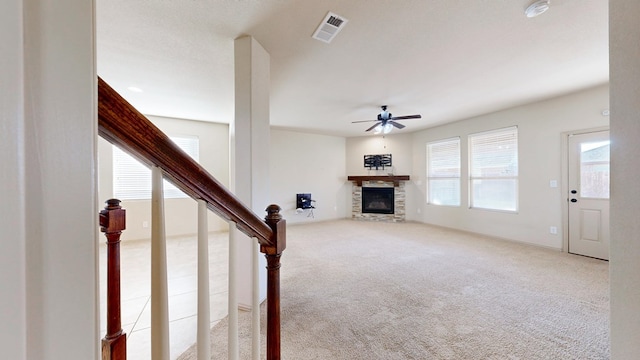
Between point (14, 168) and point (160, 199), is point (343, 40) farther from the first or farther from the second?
point (14, 168)

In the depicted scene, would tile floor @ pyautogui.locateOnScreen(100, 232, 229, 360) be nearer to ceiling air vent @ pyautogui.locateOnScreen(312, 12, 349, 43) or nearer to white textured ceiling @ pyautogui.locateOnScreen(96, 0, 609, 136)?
white textured ceiling @ pyautogui.locateOnScreen(96, 0, 609, 136)

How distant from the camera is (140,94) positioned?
153 inches

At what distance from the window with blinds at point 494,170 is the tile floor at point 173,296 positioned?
5.13 m

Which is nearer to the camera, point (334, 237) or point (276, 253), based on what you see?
point (276, 253)

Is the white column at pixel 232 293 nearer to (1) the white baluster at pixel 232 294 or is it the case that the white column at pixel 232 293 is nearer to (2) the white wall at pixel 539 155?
(1) the white baluster at pixel 232 294

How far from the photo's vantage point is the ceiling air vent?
211 centimetres

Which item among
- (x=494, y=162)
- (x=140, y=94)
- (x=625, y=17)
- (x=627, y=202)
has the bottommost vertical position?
(x=627, y=202)

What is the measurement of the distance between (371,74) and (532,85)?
7.96 ft

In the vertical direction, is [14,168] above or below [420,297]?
above

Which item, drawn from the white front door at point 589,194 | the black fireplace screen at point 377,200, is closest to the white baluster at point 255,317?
the white front door at point 589,194

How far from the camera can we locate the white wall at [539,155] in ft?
12.9

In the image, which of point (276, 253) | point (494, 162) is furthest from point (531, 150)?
point (276, 253)

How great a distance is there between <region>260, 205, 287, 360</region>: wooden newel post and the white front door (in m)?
4.97

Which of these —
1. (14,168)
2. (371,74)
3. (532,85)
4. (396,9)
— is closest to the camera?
(14,168)
